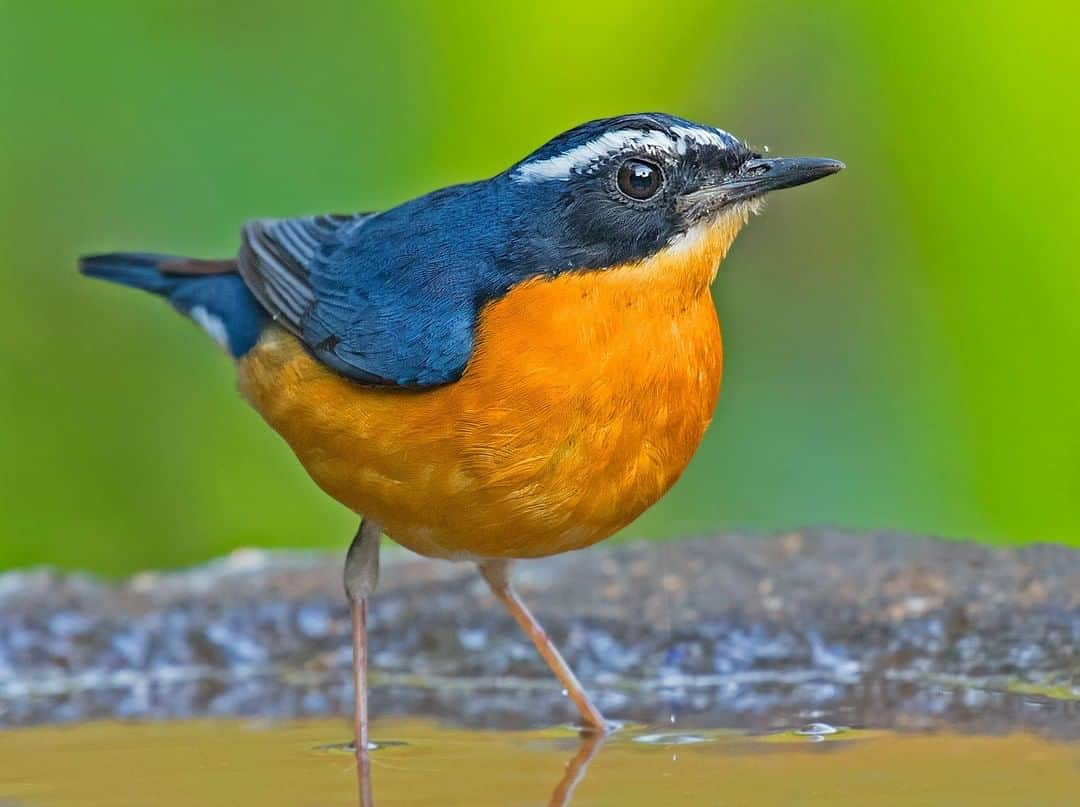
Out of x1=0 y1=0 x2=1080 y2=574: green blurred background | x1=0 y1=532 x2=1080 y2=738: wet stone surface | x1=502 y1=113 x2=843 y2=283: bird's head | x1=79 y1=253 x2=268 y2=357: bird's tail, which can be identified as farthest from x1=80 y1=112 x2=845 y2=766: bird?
x1=0 y1=0 x2=1080 y2=574: green blurred background

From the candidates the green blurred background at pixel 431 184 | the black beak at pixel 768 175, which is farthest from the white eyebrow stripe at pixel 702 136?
the green blurred background at pixel 431 184

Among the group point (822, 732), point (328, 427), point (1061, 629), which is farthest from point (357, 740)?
point (1061, 629)

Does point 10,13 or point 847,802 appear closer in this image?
point 847,802

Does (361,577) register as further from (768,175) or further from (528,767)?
(768,175)

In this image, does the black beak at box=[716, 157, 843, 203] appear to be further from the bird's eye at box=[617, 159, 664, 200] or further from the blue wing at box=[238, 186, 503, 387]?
the blue wing at box=[238, 186, 503, 387]

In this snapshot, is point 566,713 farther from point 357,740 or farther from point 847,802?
point 847,802

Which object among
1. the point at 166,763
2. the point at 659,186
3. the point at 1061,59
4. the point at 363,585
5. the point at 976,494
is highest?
the point at 1061,59
